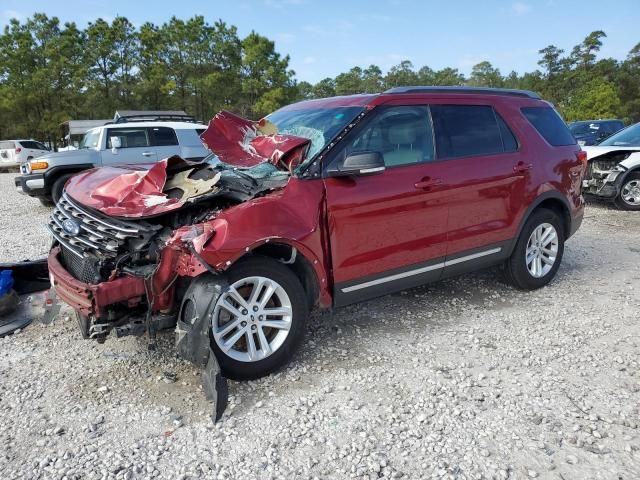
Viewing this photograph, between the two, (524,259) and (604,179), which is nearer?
(524,259)

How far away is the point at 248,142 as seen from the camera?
3787 mm

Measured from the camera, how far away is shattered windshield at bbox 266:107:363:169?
11.5 ft

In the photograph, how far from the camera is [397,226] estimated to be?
364 cm

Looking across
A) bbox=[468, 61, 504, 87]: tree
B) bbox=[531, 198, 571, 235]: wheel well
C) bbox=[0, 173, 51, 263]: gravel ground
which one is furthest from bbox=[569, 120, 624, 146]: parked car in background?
bbox=[468, 61, 504, 87]: tree

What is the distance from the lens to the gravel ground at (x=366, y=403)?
8.04 feet

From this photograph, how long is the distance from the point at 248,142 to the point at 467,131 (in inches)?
74.5

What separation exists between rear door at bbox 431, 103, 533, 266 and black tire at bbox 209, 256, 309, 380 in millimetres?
1518

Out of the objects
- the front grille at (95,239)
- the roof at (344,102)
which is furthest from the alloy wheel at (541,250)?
the front grille at (95,239)

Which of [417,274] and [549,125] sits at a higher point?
[549,125]

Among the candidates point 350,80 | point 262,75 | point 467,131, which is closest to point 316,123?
point 467,131

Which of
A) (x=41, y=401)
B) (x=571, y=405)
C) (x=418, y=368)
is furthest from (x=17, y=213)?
(x=571, y=405)

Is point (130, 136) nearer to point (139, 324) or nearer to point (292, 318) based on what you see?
point (139, 324)

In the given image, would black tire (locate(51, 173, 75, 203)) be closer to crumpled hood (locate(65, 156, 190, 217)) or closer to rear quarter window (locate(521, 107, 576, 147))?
crumpled hood (locate(65, 156, 190, 217))

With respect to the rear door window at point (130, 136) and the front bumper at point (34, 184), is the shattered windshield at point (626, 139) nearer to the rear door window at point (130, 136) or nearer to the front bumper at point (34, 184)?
the rear door window at point (130, 136)
